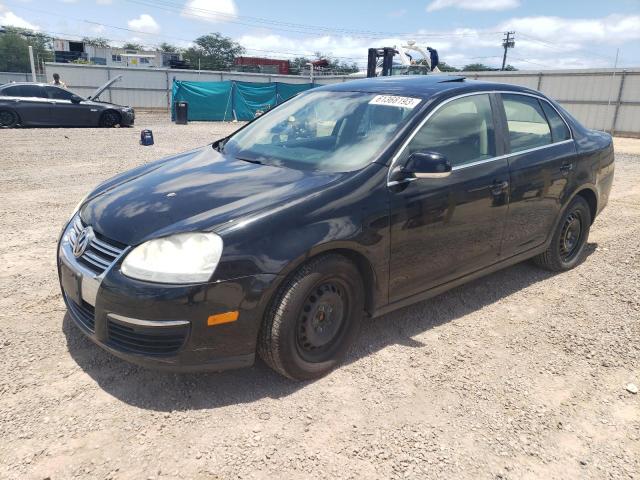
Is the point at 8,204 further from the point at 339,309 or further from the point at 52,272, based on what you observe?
the point at 339,309

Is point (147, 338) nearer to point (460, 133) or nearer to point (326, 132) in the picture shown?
point (326, 132)

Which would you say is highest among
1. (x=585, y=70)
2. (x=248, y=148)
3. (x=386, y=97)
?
(x=585, y=70)

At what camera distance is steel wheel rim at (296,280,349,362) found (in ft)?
9.41

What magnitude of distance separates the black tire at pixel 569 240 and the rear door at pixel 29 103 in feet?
52.3

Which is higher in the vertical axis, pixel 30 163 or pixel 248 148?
pixel 248 148

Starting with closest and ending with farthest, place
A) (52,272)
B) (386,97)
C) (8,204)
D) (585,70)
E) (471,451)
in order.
A: (471,451), (386,97), (52,272), (8,204), (585,70)

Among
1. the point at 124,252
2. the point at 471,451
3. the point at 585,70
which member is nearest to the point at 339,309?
the point at 471,451

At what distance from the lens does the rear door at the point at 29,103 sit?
15530 millimetres

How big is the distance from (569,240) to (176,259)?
3.86 m

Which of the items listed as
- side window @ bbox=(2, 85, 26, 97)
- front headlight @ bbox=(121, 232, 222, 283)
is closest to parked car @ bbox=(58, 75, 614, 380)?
front headlight @ bbox=(121, 232, 222, 283)

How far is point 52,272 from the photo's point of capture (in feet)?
14.6

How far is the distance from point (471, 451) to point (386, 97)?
2375mm

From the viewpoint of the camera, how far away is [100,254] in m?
2.76

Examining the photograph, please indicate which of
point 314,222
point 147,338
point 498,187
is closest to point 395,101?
point 498,187
